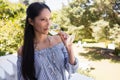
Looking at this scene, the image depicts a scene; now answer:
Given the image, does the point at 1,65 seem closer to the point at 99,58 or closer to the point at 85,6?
the point at 99,58

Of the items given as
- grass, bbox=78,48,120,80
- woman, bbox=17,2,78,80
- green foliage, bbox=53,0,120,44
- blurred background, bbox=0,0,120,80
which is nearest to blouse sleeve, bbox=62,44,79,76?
woman, bbox=17,2,78,80

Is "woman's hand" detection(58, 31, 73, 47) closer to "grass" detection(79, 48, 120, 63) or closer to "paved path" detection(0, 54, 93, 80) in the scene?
"paved path" detection(0, 54, 93, 80)

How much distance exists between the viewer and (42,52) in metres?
1.08

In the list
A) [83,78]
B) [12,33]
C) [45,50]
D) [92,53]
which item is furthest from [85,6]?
[45,50]

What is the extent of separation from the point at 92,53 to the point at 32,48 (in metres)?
8.93

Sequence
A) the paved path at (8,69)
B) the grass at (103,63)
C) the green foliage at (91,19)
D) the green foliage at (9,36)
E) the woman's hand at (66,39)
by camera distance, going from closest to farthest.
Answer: the woman's hand at (66,39) < the paved path at (8,69) < the green foliage at (9,36) < the grass at (103,63) < the green foliage at (91,19)

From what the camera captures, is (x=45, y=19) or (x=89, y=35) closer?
(x=45, y=19)

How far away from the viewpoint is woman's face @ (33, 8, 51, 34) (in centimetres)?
104

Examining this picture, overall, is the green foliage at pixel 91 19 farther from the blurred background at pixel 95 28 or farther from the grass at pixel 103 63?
the grass at pixel 103 63

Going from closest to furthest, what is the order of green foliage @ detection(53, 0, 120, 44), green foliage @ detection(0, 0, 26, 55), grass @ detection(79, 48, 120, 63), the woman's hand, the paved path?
the woman's hand, the paved path, green foliage @ detection(0, 0, 26, 55), green foliage @ detection(53, 0, 120, 44), grass @ detection(79, 48, 120, 63)

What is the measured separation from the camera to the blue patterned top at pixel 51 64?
107 cm

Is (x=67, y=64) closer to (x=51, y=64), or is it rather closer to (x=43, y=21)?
(x=51, y=64)

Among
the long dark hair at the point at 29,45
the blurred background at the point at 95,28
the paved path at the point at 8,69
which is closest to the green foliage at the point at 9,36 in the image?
the paved path at the point at 8,69

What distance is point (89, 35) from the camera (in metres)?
10.2
